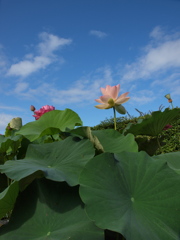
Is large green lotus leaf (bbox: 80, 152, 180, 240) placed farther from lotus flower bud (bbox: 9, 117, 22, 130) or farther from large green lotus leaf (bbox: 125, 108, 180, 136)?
lotus flower bud (bbox: 9, 117, 22, 130)

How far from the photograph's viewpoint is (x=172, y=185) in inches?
25.8

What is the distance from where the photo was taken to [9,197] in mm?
680

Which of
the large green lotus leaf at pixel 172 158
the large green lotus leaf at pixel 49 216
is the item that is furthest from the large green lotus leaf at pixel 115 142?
the large green lotus leaf at pixel 49 216

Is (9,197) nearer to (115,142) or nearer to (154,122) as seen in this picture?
(115,142)

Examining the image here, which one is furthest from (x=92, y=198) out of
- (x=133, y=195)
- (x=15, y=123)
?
(x=15, y=123)

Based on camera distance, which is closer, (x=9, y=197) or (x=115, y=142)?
(x=9, y=197)

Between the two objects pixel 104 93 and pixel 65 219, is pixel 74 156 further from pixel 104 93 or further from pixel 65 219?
pixel 104 93

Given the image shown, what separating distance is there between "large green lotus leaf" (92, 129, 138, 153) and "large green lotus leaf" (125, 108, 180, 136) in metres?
0.12

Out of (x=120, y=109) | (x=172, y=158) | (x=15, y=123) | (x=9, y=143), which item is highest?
(x=15, y=123)

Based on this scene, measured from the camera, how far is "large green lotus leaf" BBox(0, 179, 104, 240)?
0.61 m

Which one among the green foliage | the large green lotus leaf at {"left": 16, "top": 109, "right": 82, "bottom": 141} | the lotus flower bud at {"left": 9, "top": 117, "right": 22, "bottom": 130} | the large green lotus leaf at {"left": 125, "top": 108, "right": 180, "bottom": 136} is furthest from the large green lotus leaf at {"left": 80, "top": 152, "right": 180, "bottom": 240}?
the lotus flower bud at {"left": 9, "top": 117, "right": 22, "bottom": 130}

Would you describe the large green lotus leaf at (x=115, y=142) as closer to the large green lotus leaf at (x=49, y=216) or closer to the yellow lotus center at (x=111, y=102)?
the yellow lotus center at (x=111, y=102)

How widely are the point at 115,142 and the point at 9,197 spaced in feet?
1.44

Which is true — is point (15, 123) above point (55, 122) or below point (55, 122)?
above
